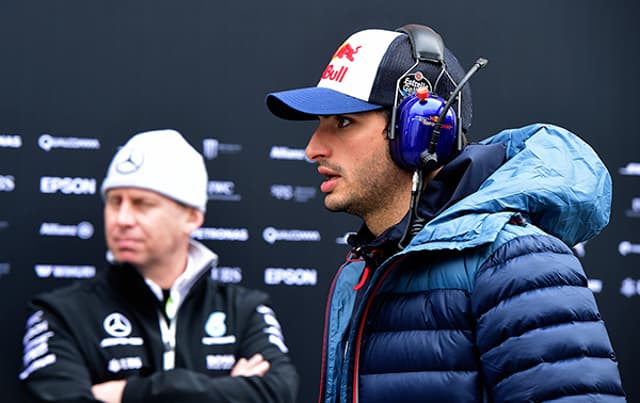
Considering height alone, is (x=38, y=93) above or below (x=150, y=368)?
above

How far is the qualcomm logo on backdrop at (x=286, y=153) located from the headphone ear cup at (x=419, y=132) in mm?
1132

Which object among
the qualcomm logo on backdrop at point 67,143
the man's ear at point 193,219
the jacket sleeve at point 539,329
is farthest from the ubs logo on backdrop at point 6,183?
the jacket sleeve at point 539,329

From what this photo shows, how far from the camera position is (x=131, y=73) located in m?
2.43

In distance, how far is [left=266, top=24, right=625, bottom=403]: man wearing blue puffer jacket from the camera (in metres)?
1.13

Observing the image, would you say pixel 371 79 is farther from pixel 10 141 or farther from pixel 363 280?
pixel 10 141

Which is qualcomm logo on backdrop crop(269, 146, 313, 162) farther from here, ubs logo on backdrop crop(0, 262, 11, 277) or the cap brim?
the cap brim

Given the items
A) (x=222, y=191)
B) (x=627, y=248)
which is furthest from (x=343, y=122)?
(x=627, y=248)

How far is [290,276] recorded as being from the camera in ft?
8.32

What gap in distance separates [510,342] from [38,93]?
1.75 metres

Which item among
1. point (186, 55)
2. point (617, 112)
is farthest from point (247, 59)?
point (617, 112)

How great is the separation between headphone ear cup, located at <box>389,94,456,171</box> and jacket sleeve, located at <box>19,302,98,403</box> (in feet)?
3.52

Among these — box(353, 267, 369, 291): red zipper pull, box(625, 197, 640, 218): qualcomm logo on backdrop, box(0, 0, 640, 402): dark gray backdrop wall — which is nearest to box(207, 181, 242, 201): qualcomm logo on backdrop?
box(0, 0, 640, 402): dark gray backdrop wall

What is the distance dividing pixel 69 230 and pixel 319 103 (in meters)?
1.15

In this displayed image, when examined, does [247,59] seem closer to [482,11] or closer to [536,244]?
[482,11]
